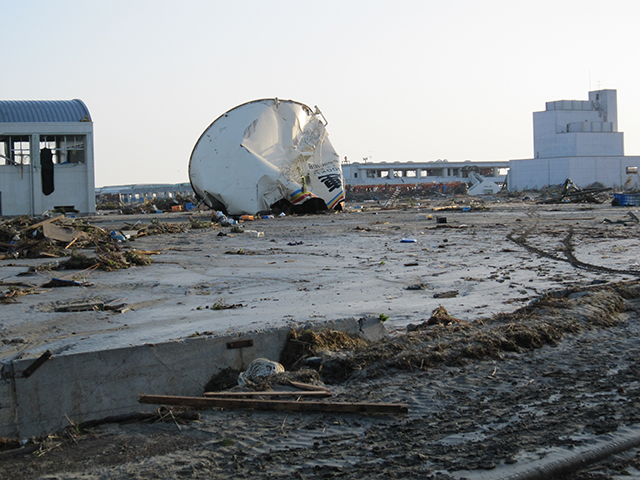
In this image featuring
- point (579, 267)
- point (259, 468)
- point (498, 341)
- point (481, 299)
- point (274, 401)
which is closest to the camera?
point (259, 468)

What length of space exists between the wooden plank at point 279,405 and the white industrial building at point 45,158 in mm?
32592

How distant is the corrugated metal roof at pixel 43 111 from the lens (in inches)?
1353

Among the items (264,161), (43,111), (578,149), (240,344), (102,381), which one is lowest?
(102,381)

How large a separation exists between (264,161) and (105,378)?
2600cm

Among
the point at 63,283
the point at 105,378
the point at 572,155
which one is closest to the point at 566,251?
the point at 63,283

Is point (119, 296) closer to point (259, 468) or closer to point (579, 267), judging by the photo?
point (259, 468)

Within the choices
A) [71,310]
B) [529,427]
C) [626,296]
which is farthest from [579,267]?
[71,310]

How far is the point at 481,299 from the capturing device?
788cm

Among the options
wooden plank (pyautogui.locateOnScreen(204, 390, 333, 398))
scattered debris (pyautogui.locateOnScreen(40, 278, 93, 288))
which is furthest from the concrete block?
scattered debris (pyautogui.locateOnScreen(40, 278, 93, 288))

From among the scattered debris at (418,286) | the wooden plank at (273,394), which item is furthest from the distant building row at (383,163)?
the wooden plank at (273,394)

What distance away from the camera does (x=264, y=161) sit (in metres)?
30.3

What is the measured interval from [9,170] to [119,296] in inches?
1147

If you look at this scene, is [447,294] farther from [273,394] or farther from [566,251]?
[566,251]

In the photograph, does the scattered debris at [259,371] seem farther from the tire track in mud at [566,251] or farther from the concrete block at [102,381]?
the tire track in mud at [566,251]
